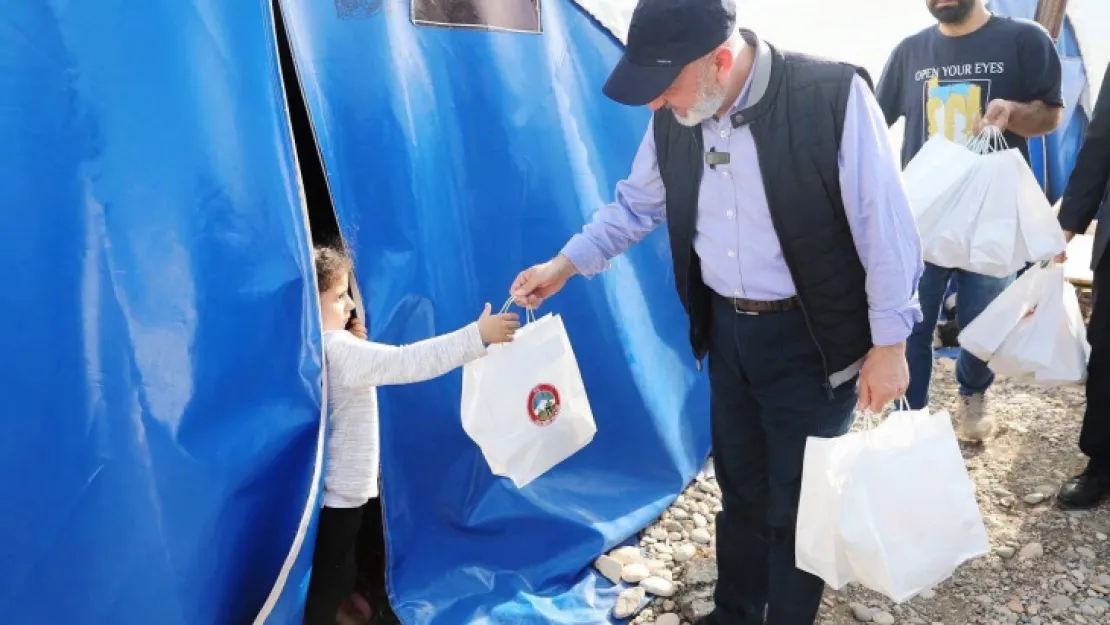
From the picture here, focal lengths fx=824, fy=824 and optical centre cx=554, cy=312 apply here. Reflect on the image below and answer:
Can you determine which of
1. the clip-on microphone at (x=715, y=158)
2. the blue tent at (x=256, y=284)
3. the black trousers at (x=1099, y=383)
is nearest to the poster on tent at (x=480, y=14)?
the blue tent at (x=256, y=284)

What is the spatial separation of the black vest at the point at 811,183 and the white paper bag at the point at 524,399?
50 cm

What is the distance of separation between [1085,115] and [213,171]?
5126 mm

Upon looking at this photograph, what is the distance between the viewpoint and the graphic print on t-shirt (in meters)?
2.93


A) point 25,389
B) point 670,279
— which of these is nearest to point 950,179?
point 670,279

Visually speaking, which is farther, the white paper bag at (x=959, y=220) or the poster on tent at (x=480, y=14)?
the white paper bag at (x=959, y=220)

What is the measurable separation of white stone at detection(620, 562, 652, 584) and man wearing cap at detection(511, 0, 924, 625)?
539 mm

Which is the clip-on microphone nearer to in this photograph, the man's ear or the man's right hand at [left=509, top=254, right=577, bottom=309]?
the man's ear

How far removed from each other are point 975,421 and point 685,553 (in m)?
1.46

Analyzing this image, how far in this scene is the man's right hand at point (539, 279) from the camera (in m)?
1.99

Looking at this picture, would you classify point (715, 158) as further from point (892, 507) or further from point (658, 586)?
point (658, 586)

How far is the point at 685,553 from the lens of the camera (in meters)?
2.58

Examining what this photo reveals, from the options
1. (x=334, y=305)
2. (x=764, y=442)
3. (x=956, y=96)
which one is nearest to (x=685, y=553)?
(x=764, y=442)

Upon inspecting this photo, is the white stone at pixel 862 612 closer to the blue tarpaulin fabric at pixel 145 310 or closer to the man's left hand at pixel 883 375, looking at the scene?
the man's left hand at pixel 883 375

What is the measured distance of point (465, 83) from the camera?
222 centimetres
